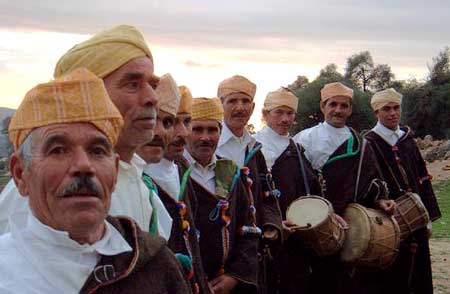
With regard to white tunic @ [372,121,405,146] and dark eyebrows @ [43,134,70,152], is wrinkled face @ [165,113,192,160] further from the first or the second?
white tunic @ [372,121,405,146]

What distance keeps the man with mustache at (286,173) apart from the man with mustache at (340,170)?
0.28 meters

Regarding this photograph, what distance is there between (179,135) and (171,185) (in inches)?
13.4

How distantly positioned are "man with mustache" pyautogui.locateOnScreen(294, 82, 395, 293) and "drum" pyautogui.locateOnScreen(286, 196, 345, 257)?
0.60m

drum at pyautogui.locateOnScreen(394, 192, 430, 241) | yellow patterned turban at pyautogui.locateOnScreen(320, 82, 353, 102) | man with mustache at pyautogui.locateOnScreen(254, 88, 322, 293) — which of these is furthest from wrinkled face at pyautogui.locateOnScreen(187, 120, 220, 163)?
drum at pyautogui.locateOnScreen(394, 192, 430, 241)

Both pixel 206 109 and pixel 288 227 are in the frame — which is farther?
pixel 288 227

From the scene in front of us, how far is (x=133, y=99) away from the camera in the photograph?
2.95 metres

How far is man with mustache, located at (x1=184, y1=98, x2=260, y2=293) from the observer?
442 cm

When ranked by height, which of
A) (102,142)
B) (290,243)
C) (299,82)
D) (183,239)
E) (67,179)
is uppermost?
(299,82)

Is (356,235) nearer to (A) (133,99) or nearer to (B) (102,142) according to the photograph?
(A) (133,99)

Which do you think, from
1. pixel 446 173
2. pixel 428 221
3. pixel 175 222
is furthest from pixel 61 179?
pixel 446 173

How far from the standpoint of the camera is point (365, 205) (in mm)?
7207

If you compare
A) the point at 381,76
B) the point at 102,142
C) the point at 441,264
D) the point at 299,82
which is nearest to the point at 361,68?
the point at 381,76

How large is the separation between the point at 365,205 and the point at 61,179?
5440 millimetres

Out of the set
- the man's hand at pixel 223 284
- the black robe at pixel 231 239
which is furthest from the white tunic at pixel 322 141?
the man's hand at pixel 223 284
